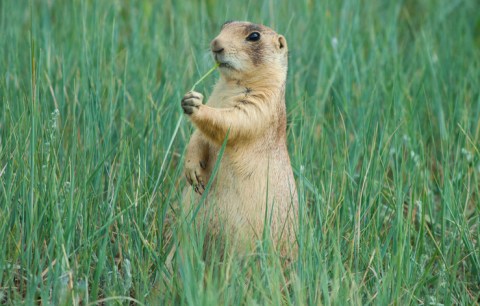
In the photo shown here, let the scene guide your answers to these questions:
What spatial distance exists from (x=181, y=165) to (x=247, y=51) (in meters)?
0.65

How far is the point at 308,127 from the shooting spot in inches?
179

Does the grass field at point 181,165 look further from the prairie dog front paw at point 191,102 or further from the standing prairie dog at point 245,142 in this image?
the prairie dog front paw at point 191,102

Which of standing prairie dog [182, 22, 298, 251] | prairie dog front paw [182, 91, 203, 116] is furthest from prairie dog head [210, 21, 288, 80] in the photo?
prairie dog front paw [182, 91, 203, 116]

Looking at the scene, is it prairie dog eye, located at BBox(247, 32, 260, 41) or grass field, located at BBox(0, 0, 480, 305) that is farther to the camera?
prairie dog eye, located at BBox(247, 32, 260, 41)

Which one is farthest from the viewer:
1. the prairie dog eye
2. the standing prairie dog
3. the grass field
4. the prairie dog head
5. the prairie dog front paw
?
the prairie dog eye

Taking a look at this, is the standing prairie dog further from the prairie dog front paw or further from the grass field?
the grass field

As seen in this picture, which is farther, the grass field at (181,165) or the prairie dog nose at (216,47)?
the prairie dog nose at (216,47)

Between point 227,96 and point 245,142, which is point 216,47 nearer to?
point 227,96

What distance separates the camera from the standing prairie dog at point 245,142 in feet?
12.1

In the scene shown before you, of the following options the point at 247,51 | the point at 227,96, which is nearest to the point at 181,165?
the point at 227,96

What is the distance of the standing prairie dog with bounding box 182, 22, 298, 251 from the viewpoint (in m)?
3.68

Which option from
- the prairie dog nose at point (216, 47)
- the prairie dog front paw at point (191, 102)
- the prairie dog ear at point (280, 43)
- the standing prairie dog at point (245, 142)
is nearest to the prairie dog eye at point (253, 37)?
the standing prairie dog at point (245, 142)

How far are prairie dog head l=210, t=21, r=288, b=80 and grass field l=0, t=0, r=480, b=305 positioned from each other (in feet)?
1.07

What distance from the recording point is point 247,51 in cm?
391
